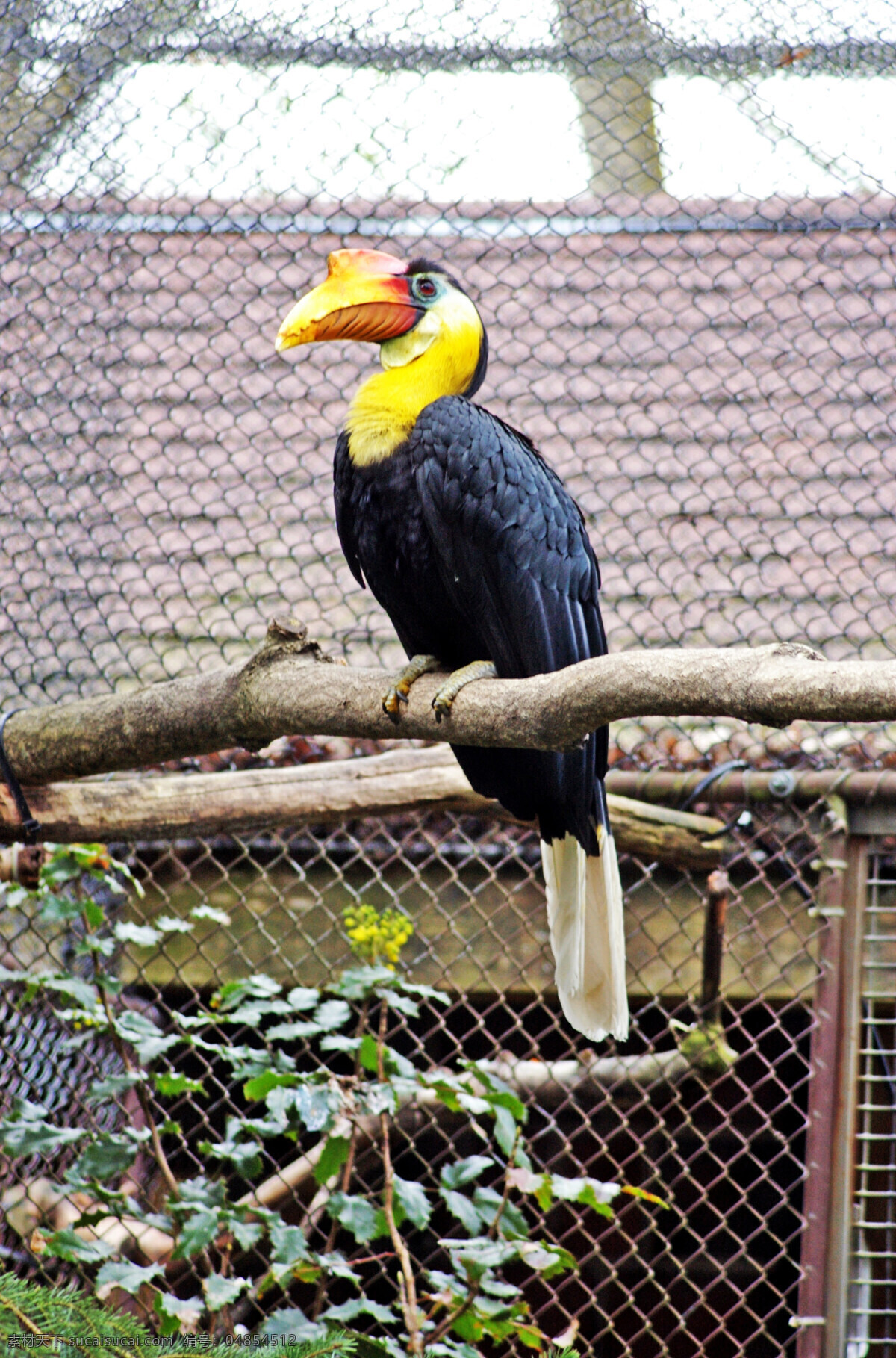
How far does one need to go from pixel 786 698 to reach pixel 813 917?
3.96 feet

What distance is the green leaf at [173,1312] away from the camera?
4.42 ft

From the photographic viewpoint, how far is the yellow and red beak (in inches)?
56.3

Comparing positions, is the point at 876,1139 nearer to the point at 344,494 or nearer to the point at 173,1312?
the point at 173,1312

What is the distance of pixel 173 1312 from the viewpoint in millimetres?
1342

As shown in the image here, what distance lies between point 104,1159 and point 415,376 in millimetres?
1092

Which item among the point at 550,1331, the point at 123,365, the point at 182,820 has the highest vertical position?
the point at 123,365

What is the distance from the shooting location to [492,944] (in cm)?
199

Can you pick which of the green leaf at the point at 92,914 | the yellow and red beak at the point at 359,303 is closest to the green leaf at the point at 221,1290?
the green leaf at the point at 92,914

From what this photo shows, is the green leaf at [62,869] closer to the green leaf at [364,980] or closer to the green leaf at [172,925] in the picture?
the green leaf at [172,925]

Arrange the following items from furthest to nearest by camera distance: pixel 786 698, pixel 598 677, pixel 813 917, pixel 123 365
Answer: pixel 123 365 < pixel 813 917 < pixel 598 677 < pixel 786 698

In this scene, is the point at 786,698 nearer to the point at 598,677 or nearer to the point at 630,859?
the point at 598,677

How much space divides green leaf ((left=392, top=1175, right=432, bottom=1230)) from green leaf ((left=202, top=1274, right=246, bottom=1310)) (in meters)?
0.22

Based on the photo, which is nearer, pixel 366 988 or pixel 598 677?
pixel 598 677

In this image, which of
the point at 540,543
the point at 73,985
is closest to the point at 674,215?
the point at 540,543
